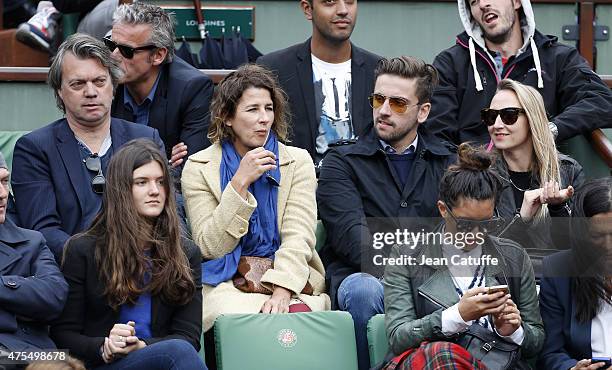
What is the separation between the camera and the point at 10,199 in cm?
643

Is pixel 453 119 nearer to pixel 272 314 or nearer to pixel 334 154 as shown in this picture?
pixel 334 154

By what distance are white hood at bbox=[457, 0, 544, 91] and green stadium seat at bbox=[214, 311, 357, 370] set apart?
205 cm

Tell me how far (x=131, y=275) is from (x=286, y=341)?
0.78 metres

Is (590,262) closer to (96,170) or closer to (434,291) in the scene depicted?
(434,291)

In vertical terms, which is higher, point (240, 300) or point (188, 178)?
point (188, 178)

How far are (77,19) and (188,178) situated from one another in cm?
328

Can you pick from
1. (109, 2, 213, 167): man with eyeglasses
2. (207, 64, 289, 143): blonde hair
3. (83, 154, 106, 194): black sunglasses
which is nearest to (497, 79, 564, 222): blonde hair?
(207, 64, 289, 143): blonde hair

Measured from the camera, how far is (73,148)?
21.4 ft

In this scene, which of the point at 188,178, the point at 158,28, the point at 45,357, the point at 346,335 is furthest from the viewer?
the point at 158,28

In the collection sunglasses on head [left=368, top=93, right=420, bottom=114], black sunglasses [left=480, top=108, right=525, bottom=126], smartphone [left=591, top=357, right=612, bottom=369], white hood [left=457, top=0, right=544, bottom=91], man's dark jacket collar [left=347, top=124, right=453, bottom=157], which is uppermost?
white hood [left=457, top=0, right=544, bottom=91]

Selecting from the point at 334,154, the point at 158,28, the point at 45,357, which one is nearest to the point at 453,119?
the point at 334,154

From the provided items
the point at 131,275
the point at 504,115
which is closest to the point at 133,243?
the point at 131,275

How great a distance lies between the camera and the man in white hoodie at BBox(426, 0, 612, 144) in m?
7.53

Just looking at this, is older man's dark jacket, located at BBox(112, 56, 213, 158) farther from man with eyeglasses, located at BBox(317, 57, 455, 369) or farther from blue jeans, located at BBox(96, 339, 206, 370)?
blue jeans, located at BBox(96, 339, 206, 370)
